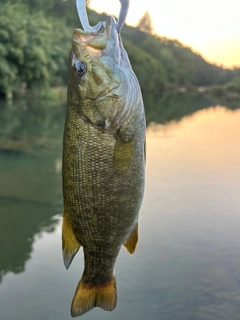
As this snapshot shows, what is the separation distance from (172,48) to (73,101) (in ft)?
399

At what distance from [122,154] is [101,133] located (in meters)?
0.15

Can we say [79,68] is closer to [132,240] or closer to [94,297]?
[132,240]

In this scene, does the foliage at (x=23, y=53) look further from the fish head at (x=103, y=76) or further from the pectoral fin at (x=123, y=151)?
the pectoral fin at (x=123, y=151)

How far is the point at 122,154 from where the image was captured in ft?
6.38

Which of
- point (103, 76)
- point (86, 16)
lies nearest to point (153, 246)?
point (103, 76)

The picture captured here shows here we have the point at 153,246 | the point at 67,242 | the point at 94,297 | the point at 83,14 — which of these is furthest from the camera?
the point at 153,246

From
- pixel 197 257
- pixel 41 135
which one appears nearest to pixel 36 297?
pixel 197 257

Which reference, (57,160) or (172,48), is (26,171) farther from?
(172,48)

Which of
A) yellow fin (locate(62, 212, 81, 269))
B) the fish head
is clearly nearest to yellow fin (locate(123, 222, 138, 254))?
yellow fin (locate(62, 212, 81, 269))

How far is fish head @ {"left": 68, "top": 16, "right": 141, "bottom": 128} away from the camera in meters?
1.93

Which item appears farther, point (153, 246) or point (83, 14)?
point (153, 246)

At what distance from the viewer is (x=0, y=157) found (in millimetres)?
12742

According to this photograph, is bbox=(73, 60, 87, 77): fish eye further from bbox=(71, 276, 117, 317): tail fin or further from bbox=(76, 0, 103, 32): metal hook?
bbox=(71, 276, 117, 317): tail fin

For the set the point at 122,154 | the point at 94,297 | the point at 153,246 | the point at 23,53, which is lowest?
the point at 23,53
